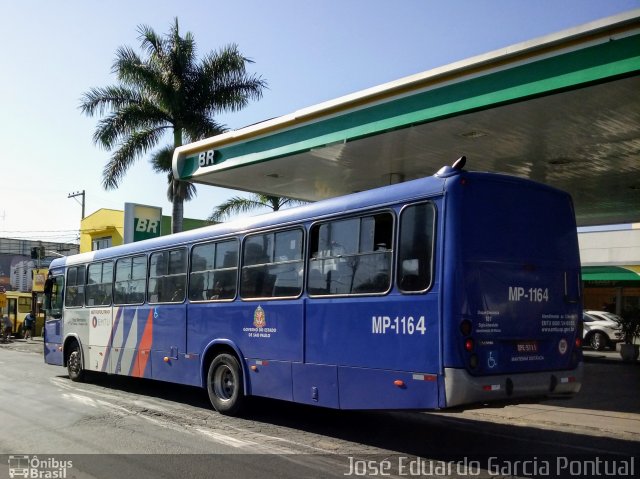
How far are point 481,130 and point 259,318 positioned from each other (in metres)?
5.76

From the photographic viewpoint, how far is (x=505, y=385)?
6.94 metres

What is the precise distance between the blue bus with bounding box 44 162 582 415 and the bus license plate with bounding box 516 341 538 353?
0.04 ft

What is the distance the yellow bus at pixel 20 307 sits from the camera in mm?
36469

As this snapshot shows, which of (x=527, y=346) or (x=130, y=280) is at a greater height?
(x=130, y=280)

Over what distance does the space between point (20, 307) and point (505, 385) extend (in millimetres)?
36765

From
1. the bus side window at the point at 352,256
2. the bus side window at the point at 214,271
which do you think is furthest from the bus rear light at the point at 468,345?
the bus side window at the point at 214,271

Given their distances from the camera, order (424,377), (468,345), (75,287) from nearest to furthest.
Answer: (468,345) < (424,377) < (75,287)

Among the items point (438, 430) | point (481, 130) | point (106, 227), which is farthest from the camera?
point (106, 227)

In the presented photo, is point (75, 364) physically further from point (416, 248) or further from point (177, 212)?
point (416, 248)

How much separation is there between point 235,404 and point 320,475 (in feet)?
11.7

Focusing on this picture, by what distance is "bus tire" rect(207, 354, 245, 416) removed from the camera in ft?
32.4

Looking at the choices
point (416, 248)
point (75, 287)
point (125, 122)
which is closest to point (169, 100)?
point (125, 122)

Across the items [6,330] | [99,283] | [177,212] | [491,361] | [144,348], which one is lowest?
[6,330]

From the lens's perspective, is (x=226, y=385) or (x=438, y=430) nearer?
(x=438, y=430)
